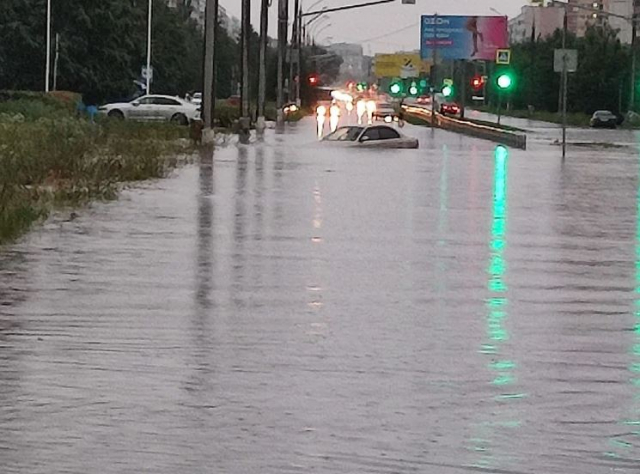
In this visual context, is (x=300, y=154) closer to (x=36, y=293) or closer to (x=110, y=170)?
(x=110, y=170)

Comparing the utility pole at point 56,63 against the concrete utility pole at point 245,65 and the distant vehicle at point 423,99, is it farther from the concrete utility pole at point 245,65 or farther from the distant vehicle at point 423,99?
the distant vehicle at point 423,99

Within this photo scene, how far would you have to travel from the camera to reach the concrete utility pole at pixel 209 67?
4688 centimetres

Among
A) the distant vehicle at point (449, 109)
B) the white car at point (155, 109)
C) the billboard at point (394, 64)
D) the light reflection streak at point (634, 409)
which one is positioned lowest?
the light reflection streak at point (634, 409)

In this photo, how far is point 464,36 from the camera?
102625mm

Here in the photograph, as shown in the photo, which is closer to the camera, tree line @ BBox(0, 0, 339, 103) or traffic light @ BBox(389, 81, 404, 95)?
tree line @ BBox(0, 0, 339, 103)

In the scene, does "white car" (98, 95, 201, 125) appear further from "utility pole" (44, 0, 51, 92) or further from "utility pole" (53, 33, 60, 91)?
"utility pole" (53, 33, 60, 91)

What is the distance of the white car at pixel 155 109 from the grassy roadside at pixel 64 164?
28082mm

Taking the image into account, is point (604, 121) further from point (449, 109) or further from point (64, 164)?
point (64, 164)

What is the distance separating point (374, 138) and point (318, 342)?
40.1m

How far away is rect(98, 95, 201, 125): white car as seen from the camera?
70.8m

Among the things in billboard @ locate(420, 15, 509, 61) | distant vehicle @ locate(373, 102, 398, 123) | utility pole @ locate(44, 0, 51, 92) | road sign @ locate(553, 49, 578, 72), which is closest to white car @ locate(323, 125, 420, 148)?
road sign @ locate(553, 49, 578, 72)

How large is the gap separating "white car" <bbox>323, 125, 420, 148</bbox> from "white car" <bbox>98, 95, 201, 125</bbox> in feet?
61.7

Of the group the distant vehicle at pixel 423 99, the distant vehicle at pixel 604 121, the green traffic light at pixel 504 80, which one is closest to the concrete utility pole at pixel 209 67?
the green traffic light at pixel 504 80

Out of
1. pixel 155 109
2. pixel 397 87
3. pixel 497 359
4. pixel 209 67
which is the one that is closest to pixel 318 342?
pixel 497 359
